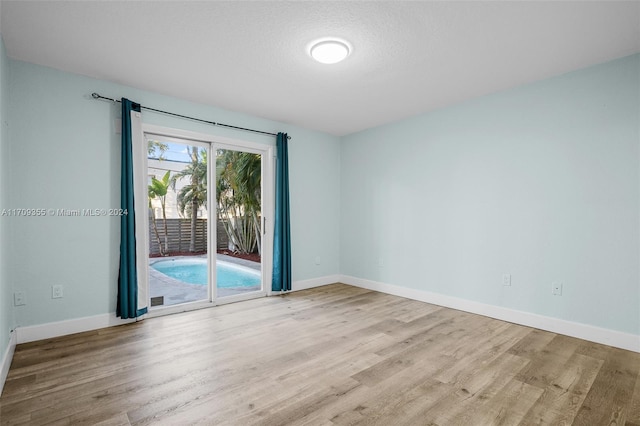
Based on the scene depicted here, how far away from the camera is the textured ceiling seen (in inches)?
84.3

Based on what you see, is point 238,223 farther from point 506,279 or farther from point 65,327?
point 506,279

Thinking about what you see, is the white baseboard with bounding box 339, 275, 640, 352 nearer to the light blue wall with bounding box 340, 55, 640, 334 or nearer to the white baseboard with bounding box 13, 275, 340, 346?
the light blue wall with bounding box 340, 55, 640, 334

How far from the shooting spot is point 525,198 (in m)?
3.37

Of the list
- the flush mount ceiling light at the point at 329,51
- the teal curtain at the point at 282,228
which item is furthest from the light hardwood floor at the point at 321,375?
the flush mount ceiling light at the point at 329,51

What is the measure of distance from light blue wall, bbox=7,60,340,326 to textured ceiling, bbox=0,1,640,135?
0.77 feet

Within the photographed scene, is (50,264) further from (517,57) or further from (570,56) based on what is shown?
(570,56)

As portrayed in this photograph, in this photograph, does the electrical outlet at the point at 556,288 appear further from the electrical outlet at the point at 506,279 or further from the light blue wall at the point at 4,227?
the light blue wall at the point at 4,227

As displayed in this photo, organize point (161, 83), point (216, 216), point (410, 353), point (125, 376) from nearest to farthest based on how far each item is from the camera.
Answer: point (125, 376)
point (410, 353)
point (161, 83)
point (216, 216)

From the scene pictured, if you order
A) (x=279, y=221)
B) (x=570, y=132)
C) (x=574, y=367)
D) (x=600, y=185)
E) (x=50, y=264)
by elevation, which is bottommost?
(x=574, y=367)

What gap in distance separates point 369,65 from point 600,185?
2435mm

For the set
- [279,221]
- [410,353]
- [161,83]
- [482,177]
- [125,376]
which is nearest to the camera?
[125,376]

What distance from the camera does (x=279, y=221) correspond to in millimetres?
4609

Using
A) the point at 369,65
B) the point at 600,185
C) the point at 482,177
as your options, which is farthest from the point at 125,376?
the point at 600,185

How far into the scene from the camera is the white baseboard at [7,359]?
2105 mm
